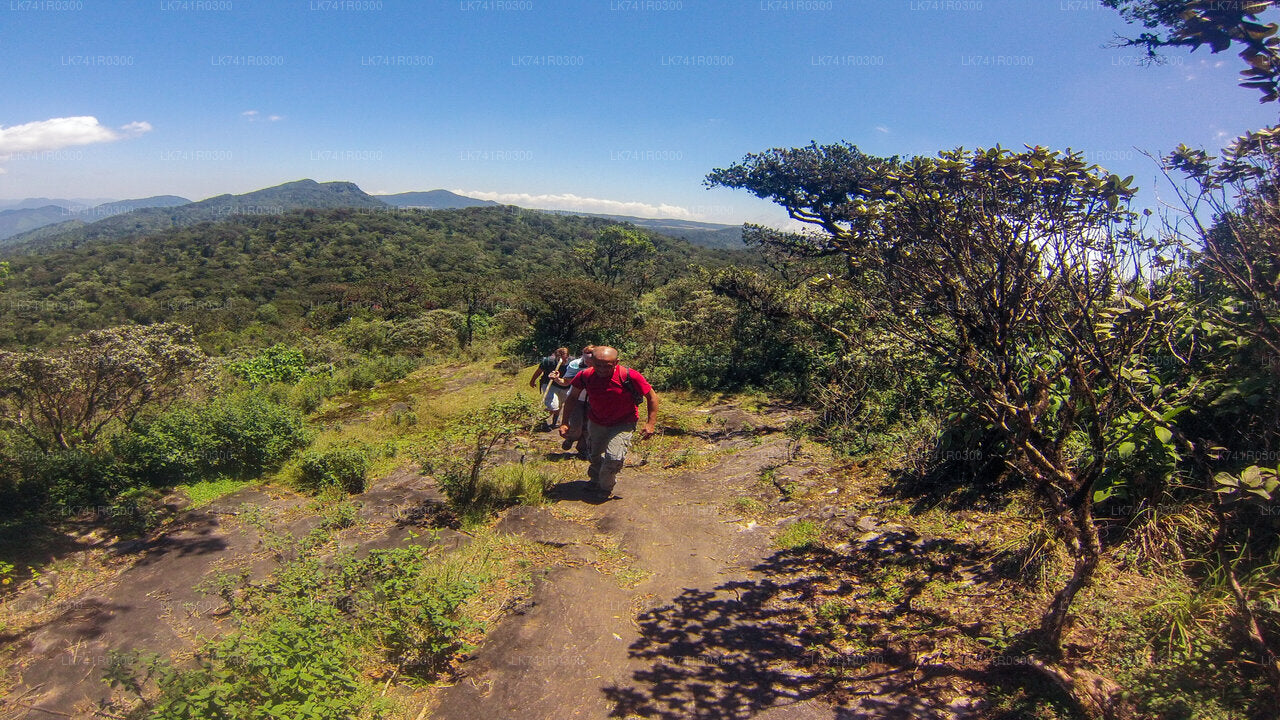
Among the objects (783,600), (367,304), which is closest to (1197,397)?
(783,600)

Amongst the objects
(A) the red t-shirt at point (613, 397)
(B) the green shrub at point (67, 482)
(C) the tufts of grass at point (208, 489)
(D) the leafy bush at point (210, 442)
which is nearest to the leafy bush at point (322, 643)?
(A) the red t-shirt at point (613, 397)

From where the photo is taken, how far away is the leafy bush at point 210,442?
6.04 m

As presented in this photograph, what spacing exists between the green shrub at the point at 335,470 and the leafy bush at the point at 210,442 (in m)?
0.70

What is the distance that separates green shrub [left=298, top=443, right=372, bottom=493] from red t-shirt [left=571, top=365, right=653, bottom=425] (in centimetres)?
265

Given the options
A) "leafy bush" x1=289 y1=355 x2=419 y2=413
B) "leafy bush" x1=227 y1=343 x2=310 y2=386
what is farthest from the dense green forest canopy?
"leafy bush" x1=227 y1=343 x2=310 y2=386

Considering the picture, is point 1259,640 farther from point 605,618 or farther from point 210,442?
point 210,442

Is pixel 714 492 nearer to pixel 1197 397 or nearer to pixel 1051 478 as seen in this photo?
pixel 1051 478

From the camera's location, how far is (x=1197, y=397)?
3674 millimetres

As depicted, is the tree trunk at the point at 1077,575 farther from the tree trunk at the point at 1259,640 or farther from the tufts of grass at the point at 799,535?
the tufts of grass at the point at 799,535

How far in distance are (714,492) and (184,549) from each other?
455 centimetres

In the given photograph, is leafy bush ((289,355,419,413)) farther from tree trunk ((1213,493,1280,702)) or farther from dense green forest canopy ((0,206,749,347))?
tree trunk ((1213,493,1280,702))

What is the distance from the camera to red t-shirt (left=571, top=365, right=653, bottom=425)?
5355mm

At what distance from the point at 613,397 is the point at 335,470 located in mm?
3169

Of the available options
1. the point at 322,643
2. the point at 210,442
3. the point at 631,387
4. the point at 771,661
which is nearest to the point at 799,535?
the point at 771,661
